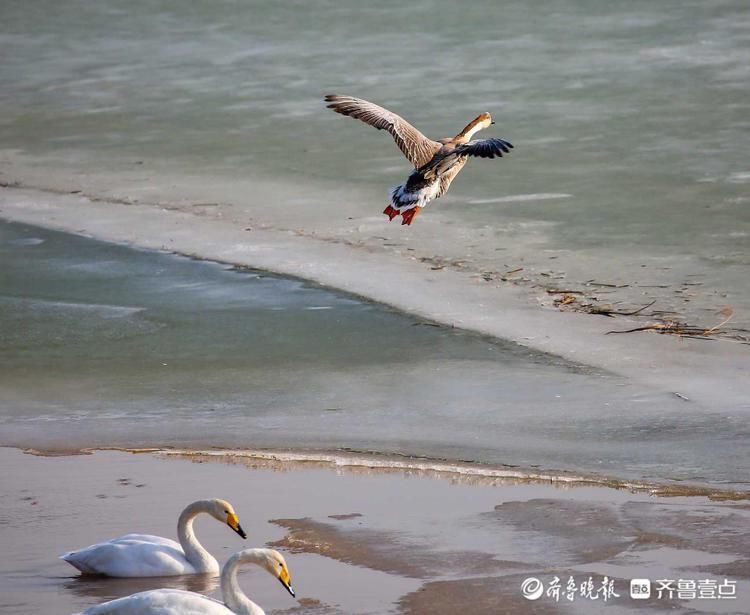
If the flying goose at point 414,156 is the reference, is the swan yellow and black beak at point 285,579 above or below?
below

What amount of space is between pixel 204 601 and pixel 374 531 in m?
1.45

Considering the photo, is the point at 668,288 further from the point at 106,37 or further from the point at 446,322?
the point at 106,37

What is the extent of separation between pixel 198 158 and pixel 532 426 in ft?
28.4

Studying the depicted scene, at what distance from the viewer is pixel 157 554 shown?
6480 millimetres

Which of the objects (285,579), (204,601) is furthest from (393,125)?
(204,601)

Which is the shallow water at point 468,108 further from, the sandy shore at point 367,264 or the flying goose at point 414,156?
the flying goose at point 414,156

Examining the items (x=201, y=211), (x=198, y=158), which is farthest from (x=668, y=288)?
(x=198, y=158)

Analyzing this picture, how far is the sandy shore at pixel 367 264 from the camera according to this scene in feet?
31.2

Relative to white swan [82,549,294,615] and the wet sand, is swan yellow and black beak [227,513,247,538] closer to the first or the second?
the wet sand

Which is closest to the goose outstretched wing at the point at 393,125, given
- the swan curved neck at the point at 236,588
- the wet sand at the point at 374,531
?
the wet sand at the point at 374,531

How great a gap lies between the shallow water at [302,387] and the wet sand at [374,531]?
0.44m

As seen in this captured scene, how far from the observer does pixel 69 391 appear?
31.0 feet

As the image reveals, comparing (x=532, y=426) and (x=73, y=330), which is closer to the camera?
(x=532, y=426)

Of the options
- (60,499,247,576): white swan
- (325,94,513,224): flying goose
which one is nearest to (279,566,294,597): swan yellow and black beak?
(60,499,247,576): white swan
